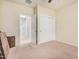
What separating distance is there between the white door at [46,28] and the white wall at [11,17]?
56.3 inches

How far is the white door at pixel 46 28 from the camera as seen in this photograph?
475 centimetres

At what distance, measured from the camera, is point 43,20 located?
4926 millimetres

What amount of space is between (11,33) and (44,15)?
2574 mm

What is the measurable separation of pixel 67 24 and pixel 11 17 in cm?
365

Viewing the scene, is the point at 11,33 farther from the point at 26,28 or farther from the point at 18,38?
the point at 26,28

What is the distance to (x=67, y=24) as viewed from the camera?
471 centimetres

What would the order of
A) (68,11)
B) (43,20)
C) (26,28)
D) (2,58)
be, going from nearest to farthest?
(2,58)
(68,11)
(43,20)
(26,28)

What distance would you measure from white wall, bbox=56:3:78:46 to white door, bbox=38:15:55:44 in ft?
1.40

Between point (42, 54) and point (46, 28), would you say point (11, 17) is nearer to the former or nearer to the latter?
point (46, 28)

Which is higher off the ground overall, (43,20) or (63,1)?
(63,1)

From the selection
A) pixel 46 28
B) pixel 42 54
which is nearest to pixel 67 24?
pixel 46 28

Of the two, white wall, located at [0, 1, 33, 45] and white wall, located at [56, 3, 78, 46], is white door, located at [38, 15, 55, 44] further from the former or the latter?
white wall, located at [0, 1, 33, 45]

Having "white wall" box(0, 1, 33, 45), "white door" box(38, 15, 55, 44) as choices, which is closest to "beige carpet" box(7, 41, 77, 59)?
"white wall" box(0, 1, 33, 45)

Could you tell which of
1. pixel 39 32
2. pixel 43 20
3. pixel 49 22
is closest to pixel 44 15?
pixel 43 20
